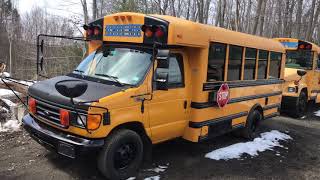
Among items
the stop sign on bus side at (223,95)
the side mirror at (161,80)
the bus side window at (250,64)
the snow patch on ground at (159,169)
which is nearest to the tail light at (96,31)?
the side mirror at (161,80)

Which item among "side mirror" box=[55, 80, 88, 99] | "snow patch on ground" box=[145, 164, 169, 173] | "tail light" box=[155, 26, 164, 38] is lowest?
"snow patch on ground" box=[145, 164, 169, 173]

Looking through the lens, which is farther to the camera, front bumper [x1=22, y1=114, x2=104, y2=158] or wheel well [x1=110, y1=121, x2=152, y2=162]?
wheel well [x1=110, y1=121, x2=152, y2=162]

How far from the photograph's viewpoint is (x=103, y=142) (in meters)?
5.16

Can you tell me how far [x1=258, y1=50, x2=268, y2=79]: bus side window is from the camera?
881 cm

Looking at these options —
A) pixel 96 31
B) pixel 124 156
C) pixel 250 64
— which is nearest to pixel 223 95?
pixel 250 64

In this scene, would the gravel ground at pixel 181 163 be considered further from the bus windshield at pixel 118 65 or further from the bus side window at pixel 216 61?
the bus side window at pixel 216 61

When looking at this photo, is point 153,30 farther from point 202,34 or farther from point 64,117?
point 64,117

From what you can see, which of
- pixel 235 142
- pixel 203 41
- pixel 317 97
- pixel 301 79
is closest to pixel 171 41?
pixel 203 41

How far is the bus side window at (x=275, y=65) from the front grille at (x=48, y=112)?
603 centimetres

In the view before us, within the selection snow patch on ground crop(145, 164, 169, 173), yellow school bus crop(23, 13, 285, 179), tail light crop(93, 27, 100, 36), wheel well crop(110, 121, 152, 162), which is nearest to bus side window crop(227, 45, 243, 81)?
yellow school bus crop(23, 13, 285, 179)

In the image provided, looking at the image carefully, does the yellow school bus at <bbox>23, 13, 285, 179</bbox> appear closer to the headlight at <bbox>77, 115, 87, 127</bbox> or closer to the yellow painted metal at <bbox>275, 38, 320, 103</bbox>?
the headlight at <bbox>77, 115, 87, 127</bbox>

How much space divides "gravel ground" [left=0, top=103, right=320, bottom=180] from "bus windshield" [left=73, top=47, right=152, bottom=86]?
1374 mm

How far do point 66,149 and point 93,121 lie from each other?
581 millimetres

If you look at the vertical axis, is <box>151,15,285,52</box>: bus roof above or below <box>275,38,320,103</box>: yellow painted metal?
above
